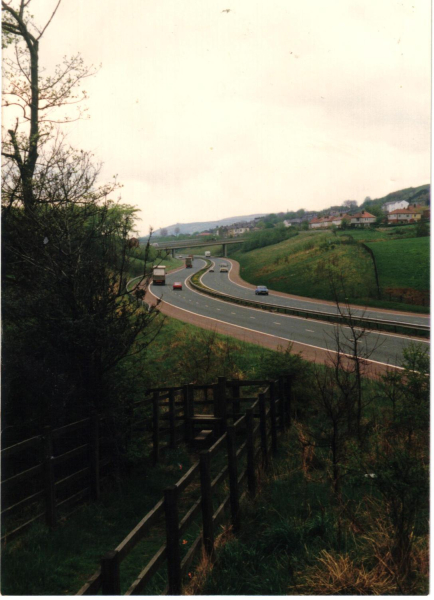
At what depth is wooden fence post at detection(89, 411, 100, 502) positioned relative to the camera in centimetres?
830

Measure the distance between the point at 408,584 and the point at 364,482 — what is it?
99 cm

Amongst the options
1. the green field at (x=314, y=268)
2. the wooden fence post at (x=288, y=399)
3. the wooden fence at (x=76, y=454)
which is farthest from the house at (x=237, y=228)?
the wooden fence at (x=76, y=454)

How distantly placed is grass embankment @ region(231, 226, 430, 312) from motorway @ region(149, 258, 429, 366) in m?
1.17

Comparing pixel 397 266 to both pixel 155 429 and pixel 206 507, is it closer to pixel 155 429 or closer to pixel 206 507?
pixel 155 429

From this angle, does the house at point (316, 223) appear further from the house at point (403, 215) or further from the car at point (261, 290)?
the house at point (403, 215)

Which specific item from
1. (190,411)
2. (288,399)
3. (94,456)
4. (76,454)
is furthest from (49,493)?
(288,399)

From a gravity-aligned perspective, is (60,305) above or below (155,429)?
above

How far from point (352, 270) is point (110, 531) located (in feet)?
60.9

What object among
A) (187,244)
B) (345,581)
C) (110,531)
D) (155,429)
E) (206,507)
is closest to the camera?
(345,581)

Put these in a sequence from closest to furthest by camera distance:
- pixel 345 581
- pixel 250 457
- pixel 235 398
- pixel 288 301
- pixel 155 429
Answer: pixel 345 581
pixel 250 457
pixel 155 429
pixel 235 398
pixel 288 301

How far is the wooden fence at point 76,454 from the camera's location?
6.70m

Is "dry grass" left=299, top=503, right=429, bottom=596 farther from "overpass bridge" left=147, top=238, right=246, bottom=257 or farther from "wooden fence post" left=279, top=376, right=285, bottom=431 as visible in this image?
"overpass bridge" left=147, top=238, right=246, bottom=257

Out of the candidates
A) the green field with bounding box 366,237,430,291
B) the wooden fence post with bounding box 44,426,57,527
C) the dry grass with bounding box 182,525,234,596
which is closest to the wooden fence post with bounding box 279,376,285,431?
the wooden fence post with bounding box 44,426,57,527

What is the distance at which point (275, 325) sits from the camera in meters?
21.7
